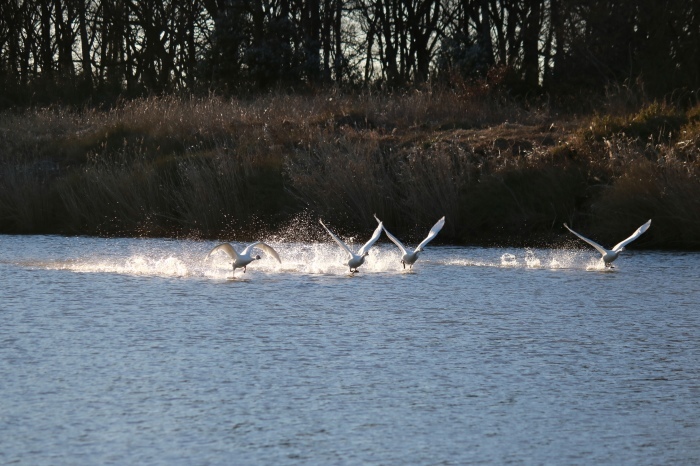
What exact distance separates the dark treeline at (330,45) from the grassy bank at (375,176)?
A: 3492 millimetres

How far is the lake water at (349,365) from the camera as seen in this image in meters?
5.71

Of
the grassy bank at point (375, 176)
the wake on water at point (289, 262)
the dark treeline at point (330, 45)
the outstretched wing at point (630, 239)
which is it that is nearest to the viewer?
the outstretched wing at point (630, 239)

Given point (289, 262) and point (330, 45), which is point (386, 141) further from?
point (330, 45)

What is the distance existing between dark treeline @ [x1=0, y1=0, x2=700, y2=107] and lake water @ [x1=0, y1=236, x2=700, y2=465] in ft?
38.4

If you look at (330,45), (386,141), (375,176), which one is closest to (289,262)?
(375,176)

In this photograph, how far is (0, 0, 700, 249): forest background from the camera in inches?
655

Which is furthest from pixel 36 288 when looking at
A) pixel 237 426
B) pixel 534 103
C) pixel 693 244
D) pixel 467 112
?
pixel 534 103

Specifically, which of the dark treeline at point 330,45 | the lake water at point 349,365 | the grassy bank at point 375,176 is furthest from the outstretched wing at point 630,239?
the dark treeline at point 330,45

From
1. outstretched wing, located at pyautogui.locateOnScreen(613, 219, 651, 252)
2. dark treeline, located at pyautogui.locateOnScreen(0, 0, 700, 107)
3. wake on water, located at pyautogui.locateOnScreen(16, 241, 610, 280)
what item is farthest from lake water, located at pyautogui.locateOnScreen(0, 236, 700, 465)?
dark treeline, located at pyautogui.locateOnScreen(0, 0, 700, 107)

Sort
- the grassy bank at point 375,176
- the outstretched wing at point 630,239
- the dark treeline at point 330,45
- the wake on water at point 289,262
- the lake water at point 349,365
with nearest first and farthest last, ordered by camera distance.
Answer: the lake water at point 349,365 < the outstretched wing at point 630,239 < the wake on water at point 289,262 < the grassy bank at point 375,176 < the dark treeline at point 330,45

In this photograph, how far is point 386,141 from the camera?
19.5 m

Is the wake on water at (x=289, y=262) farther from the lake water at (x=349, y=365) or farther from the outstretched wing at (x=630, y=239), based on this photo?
the outstretched wing at (x=630, y=239)

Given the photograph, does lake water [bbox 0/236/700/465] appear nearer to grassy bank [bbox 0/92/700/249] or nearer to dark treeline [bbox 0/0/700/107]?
grassy bank [bbox 0/92/700/249]

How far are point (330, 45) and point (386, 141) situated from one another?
17.2 metres
